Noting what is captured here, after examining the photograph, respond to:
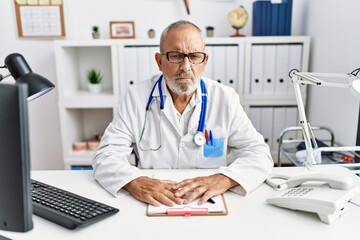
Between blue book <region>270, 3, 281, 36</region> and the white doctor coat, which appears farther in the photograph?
blue book <region>270, 3, 281, 36</region>

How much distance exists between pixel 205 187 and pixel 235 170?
15 cm

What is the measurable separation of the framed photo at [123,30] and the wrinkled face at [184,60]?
105cm

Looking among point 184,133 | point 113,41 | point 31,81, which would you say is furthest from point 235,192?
point 113,41

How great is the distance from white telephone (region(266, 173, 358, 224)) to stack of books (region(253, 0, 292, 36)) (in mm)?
1516

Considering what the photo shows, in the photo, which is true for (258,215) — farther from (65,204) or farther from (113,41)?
(113,41)

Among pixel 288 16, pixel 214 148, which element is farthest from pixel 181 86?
pixel 288 16

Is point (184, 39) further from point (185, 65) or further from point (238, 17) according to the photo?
point (238, 17)

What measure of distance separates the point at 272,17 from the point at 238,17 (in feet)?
0.78

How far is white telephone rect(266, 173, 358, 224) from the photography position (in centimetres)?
93

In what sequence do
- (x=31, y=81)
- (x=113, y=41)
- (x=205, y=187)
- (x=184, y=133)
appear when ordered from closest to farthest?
(x=31, y=81) < (x=205, y=187) < (x=184, y=133) < (x=113, y=41)

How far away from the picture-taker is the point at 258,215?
3.24ft

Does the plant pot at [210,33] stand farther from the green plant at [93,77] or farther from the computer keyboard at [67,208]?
the computer keyboard at [67,208]

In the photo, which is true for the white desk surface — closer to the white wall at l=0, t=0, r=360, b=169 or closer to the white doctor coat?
the white doctor coat

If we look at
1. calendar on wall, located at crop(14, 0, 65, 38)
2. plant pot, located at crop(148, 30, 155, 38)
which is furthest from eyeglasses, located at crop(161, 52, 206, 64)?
calendar on wall, located at crop(14, 0, 65, 38)
